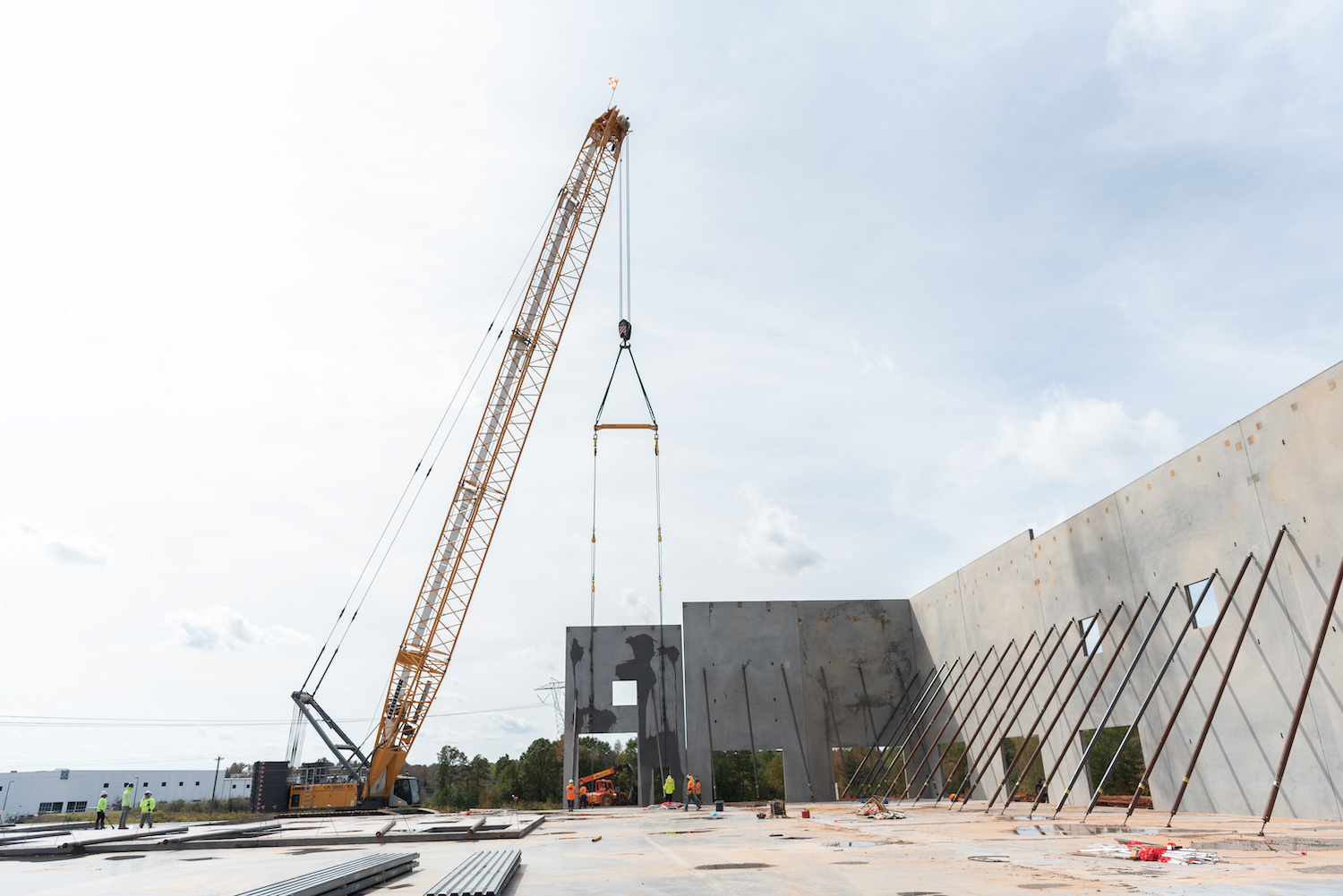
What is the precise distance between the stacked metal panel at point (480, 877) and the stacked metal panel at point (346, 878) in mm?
823

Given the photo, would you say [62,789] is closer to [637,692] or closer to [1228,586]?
A: [637,692]

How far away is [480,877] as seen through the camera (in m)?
8.09

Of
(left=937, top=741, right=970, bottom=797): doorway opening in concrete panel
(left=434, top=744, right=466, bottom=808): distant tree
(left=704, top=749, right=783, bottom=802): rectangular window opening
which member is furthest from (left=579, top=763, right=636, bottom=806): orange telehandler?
(left=434, top=744, right=466, bottom=808): distant tree

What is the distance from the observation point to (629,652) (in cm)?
3141

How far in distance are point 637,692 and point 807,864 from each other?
22.2 m

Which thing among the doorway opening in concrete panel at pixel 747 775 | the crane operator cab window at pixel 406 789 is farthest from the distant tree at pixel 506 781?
the crane operator cab window at pixel 406 789

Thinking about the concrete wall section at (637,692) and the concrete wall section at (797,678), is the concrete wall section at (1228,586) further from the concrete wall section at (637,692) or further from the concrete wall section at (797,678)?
the concrete wall section at (637,692)

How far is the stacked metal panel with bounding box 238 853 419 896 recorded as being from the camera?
7.62m

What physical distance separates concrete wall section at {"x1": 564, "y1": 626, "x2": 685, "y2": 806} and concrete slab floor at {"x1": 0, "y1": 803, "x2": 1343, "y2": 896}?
1315 centimetres

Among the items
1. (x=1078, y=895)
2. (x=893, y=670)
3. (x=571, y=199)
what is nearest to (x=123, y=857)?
(x=1078, y=895)

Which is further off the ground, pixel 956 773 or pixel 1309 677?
pixel 1309 677

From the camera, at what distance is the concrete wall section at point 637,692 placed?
98.7 feet

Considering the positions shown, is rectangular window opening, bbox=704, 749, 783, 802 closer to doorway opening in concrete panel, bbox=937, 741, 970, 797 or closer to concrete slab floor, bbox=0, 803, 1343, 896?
doorway opening in concrete panel, bbox=937, 741, 970, 797

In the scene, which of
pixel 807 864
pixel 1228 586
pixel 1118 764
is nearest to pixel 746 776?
pixel 1118 764
